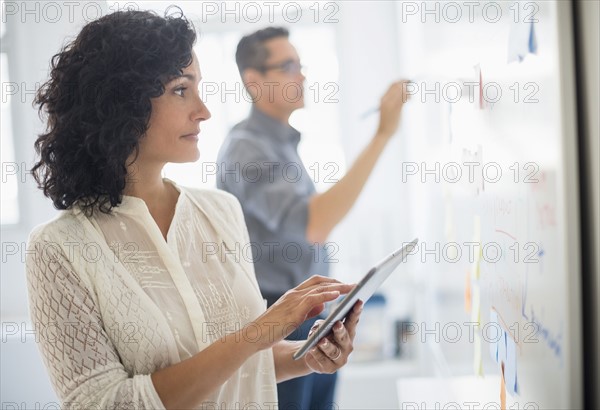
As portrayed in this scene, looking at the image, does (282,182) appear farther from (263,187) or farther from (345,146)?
(345,146)

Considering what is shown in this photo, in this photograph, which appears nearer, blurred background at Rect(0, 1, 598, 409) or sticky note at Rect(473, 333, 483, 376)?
sticky note at Rect(473, 333, 483, 376)

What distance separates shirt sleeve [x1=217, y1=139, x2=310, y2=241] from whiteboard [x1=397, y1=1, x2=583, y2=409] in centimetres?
34

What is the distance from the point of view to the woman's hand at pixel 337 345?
0.91 metres

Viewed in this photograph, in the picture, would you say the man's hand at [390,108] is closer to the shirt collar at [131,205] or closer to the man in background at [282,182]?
the man in background at [282,182]

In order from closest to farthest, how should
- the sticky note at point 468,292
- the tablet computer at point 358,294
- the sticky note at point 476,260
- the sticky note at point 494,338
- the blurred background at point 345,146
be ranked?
the tablet computer at point 358,294 → the sticky note at point 494,338 → the sticky note at point 476,260 → the sticky note at point 468,292 → the blurred background at point 345,146

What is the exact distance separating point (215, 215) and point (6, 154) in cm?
100

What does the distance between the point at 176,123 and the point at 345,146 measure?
126 centimetres

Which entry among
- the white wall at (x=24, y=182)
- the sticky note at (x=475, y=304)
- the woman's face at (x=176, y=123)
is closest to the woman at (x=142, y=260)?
the woman's face at (x=176, y=123)

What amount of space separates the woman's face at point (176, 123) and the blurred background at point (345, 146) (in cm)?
50

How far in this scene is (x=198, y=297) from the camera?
0.99 metres

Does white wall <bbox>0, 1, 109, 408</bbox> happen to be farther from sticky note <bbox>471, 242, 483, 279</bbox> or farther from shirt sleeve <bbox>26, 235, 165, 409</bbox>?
sticky note <bbox>471, 242, 483, 279</bbox>

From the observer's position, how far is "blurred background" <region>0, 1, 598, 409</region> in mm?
1723

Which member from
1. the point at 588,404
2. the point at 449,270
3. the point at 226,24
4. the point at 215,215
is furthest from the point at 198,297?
the point at 226,24

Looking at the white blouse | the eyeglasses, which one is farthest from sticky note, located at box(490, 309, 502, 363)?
the eyeglasses
